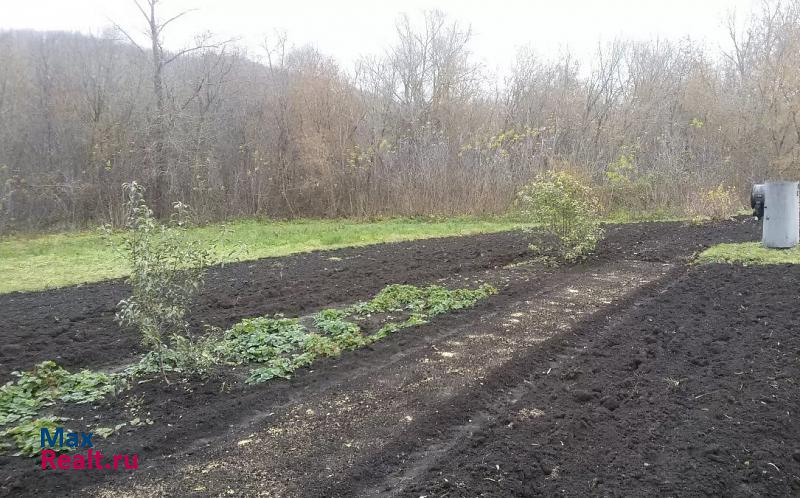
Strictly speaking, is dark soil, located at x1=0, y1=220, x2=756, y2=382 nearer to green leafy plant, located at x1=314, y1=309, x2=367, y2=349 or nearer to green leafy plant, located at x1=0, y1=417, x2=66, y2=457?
green leafy plant, located at x1=314, y1=309, x2=367, y2=349

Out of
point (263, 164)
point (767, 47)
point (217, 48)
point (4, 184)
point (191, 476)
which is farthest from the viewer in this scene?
point (767, 47)

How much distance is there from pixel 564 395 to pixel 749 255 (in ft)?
22.0

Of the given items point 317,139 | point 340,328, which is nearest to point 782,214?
point 340,328

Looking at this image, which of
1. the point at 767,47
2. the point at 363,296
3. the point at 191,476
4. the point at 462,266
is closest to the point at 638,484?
the point at 191,476

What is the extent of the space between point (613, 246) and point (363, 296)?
238 inches

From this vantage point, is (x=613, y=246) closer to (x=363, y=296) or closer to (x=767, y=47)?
(x=363, y=296)

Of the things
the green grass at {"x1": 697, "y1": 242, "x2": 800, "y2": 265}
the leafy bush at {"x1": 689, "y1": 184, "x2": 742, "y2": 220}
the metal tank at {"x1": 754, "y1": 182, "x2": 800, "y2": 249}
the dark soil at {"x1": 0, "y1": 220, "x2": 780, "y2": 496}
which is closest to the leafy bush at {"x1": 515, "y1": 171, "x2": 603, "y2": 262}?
the green grass at {"x1": 697, "y1": 242, "x2": 800, "y2": 265}

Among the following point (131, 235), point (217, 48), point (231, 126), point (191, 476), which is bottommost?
point (191, 476)

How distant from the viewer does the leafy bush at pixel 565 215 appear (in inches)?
372

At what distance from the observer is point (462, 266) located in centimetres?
916

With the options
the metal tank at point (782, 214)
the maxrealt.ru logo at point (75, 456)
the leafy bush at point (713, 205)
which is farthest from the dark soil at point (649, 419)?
the leafy bush at point (713, 205)

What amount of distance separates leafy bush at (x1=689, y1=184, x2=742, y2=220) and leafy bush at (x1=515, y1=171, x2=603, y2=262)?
6850mm

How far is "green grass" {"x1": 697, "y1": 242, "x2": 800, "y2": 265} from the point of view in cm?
864

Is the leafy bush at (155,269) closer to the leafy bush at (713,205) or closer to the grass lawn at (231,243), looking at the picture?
the grass lawn at (231,243)
